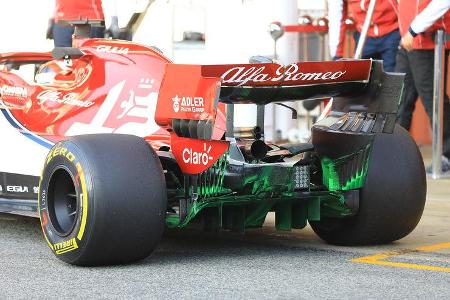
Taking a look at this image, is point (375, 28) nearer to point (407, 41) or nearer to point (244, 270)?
point (407, 41)

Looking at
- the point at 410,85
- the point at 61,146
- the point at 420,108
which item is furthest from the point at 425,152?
the point at 61,146

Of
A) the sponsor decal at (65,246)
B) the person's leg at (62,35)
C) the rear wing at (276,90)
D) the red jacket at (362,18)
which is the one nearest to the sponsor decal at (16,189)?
the sponsor decal at (65,246)

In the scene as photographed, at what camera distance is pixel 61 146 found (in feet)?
19.9

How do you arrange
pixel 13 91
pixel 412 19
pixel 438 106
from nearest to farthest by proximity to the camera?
1. pixel 13 91
2. pixel 412 19
3. pixel 438 106

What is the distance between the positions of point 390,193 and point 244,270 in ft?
3.47

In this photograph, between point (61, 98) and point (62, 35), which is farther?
point (62, 35)

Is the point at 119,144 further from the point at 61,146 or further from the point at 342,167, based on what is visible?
the point at 342,167

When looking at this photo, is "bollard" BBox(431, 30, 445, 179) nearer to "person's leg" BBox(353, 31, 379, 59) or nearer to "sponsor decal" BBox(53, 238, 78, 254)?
"person's leg" BBox(353, 31, 379, 59)

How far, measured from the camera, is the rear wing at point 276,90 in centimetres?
577

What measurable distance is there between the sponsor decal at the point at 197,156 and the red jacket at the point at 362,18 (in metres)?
4.75

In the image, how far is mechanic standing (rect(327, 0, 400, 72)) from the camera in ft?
33.9

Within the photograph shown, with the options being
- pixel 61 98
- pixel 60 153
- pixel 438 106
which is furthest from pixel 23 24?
pixel 60 153

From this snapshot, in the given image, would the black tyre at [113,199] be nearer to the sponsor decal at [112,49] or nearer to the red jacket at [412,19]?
the sponsor decal at [112,49]

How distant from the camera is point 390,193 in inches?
255
